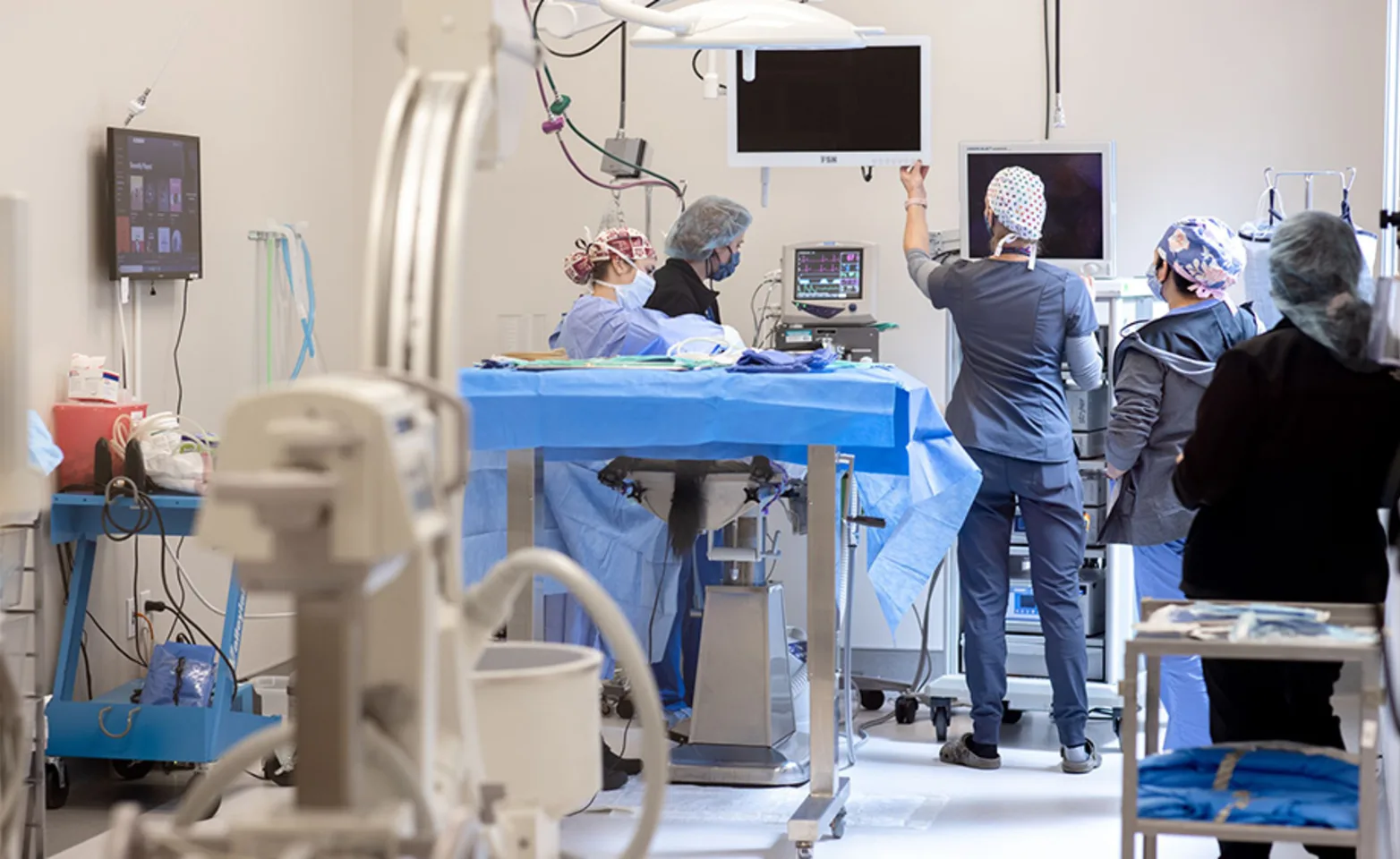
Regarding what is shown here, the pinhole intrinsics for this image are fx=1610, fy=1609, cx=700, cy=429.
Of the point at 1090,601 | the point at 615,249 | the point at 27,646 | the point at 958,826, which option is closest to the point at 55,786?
the point at 27,646

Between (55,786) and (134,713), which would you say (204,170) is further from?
(55,786)

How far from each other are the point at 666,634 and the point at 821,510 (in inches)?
57.8

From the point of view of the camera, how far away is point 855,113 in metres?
5.31

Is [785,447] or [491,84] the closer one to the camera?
[491,84]

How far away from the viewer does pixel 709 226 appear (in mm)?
5098

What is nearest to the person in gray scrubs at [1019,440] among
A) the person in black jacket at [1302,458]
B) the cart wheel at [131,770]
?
the person in black jacket at [1302,458]

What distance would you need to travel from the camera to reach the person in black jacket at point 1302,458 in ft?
9.16

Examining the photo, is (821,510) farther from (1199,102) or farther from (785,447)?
(1199,102)

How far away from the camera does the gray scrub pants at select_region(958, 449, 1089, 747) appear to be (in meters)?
4.57

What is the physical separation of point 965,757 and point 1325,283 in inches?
89.0

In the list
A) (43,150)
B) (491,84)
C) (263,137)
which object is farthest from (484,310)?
(491,84)

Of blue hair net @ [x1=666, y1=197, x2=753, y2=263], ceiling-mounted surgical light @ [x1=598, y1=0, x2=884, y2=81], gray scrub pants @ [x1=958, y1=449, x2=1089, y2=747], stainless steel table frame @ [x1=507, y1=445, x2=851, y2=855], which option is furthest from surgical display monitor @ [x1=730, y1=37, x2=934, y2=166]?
stainless steel table frame @ [x1=507, y1=445, x2=851, y2=855]

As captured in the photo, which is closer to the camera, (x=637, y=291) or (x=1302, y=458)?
(x=1302, y=458)

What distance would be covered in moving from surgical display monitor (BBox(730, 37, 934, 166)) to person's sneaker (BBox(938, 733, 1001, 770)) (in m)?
1.88
